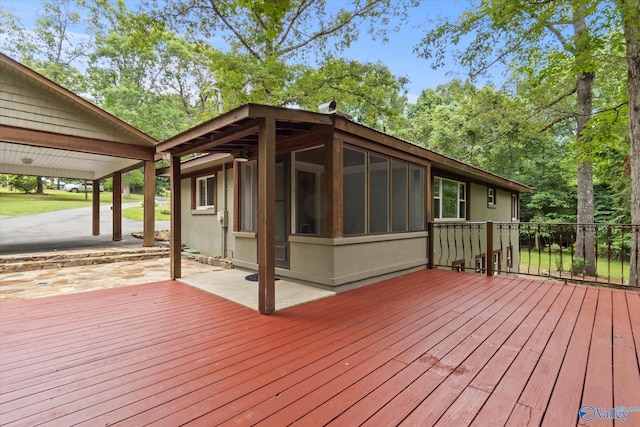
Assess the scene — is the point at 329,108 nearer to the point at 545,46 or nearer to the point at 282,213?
the point at 282,213

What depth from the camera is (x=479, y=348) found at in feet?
8.58

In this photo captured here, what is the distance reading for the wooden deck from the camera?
1.75 meters

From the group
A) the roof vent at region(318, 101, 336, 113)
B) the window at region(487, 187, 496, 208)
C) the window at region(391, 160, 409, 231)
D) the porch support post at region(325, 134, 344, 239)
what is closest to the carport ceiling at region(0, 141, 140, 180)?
the roof vent at region(318, 101, 336, 113)

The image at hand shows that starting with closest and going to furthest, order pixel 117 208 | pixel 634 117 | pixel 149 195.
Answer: pixel 634 117 → pixel 149 195 → pixel 117 208

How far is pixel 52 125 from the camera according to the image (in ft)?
21.2

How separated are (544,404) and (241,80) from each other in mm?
12179

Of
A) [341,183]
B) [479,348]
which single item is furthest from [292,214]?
[479,348]

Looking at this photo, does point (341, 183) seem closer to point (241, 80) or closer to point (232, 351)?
point (232, 351)

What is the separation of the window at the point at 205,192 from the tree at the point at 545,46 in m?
7.62

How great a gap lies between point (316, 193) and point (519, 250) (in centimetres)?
830

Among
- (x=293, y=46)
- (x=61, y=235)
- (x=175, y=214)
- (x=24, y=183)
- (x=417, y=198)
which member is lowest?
(x=61, y=235)

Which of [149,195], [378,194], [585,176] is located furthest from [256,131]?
[585,176]

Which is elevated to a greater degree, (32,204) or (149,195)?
(32,204)

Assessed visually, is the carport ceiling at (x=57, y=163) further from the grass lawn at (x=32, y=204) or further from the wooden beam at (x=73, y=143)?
the grass lawn at (x=32, y=204)
